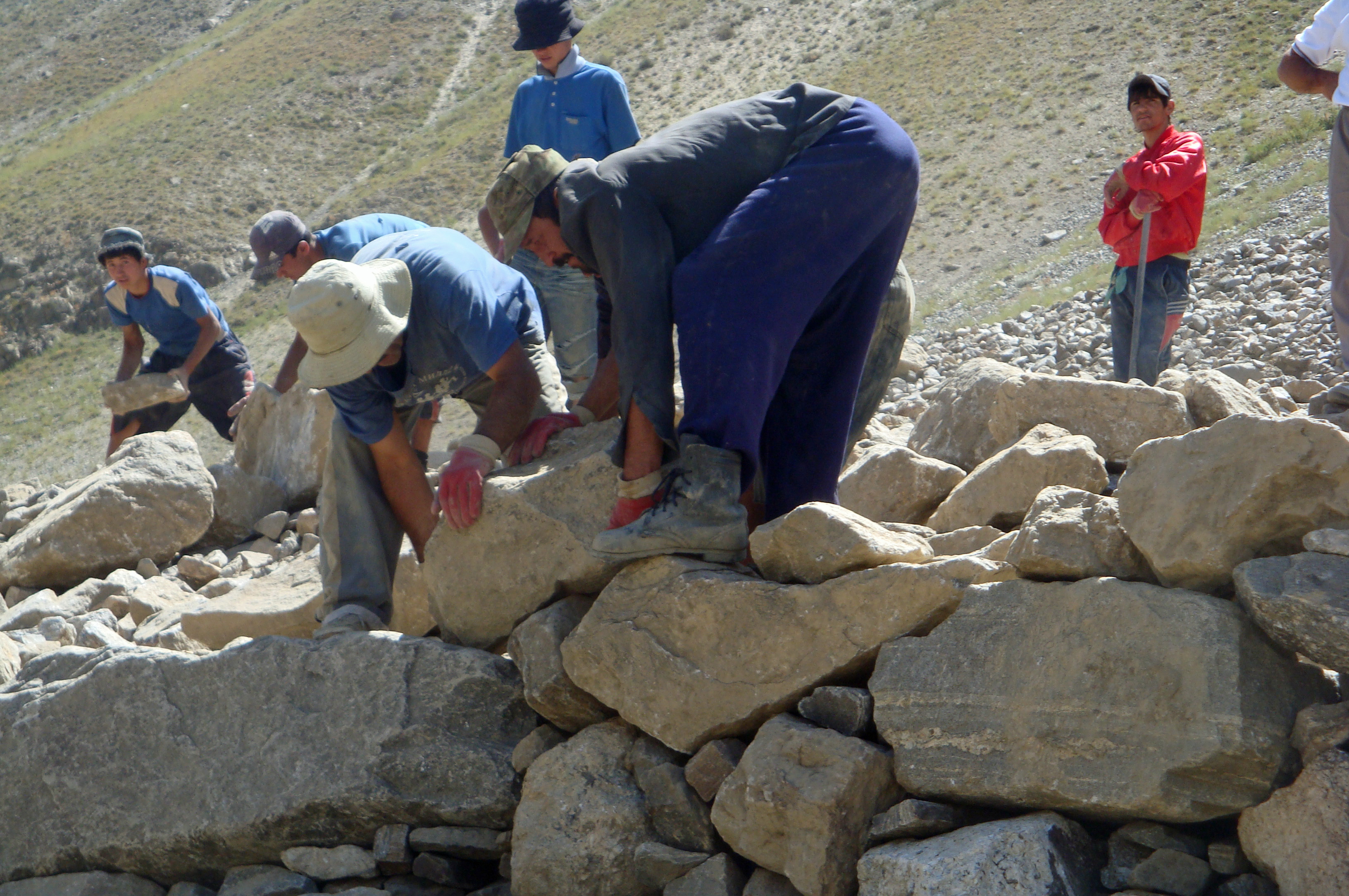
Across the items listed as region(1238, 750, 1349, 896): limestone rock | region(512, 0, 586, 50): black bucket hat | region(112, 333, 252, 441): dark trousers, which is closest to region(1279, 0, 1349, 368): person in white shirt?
region(1238, 750, 1349, 896): limestone rock

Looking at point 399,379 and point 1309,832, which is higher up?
point 399,379

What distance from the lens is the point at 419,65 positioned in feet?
136

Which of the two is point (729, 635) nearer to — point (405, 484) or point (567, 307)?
point (405, 484)

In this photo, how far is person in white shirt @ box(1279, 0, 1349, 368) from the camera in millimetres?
3262

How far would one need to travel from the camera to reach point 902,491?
3.93 metres

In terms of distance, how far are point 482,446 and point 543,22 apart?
2.68 metres

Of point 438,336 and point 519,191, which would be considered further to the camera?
point 438,336

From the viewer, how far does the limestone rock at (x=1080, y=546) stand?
2492 millimetres

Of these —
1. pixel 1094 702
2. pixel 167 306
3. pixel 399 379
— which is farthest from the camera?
pixel 167 306

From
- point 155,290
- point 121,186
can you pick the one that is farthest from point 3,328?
point 155,290

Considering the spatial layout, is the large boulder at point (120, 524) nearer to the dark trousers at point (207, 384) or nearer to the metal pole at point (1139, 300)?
the dark trousers at point (207, 384)

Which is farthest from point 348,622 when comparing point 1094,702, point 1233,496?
point 1233,496

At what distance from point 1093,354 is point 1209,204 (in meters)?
6.95

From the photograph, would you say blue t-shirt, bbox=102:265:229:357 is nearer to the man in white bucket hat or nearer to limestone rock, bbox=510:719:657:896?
the man in white bucket hat
